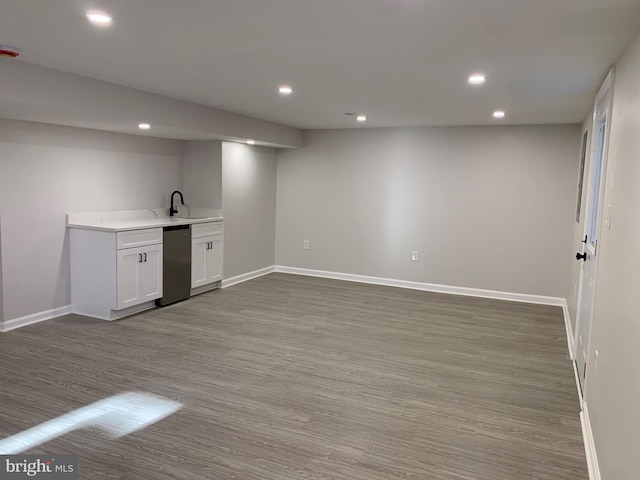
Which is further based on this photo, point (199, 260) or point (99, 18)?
point (199, 260)

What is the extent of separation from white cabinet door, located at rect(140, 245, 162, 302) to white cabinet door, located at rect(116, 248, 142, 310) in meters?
0.06

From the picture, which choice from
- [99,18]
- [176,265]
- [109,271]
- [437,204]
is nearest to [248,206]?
[176,265]

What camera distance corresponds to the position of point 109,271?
4652 millimetres

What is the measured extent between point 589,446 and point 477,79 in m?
2.38

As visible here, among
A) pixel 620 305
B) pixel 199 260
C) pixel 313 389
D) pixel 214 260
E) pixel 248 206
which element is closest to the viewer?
pixel 620 305

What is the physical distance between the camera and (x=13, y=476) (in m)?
2.32

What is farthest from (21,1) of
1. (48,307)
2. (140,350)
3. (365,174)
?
(365,174)

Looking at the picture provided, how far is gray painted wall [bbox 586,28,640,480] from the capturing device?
181cm

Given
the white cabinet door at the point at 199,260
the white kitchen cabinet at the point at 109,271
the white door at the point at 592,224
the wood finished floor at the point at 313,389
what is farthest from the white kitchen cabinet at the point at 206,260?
the white door at the point at 592,224

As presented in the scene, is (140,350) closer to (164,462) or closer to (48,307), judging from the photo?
(48,307)

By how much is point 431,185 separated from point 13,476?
5310mm

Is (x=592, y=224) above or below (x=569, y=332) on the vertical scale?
above

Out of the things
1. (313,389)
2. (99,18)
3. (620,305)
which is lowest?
Answer: (313,389)

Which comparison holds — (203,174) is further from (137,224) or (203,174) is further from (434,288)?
(434,288)
